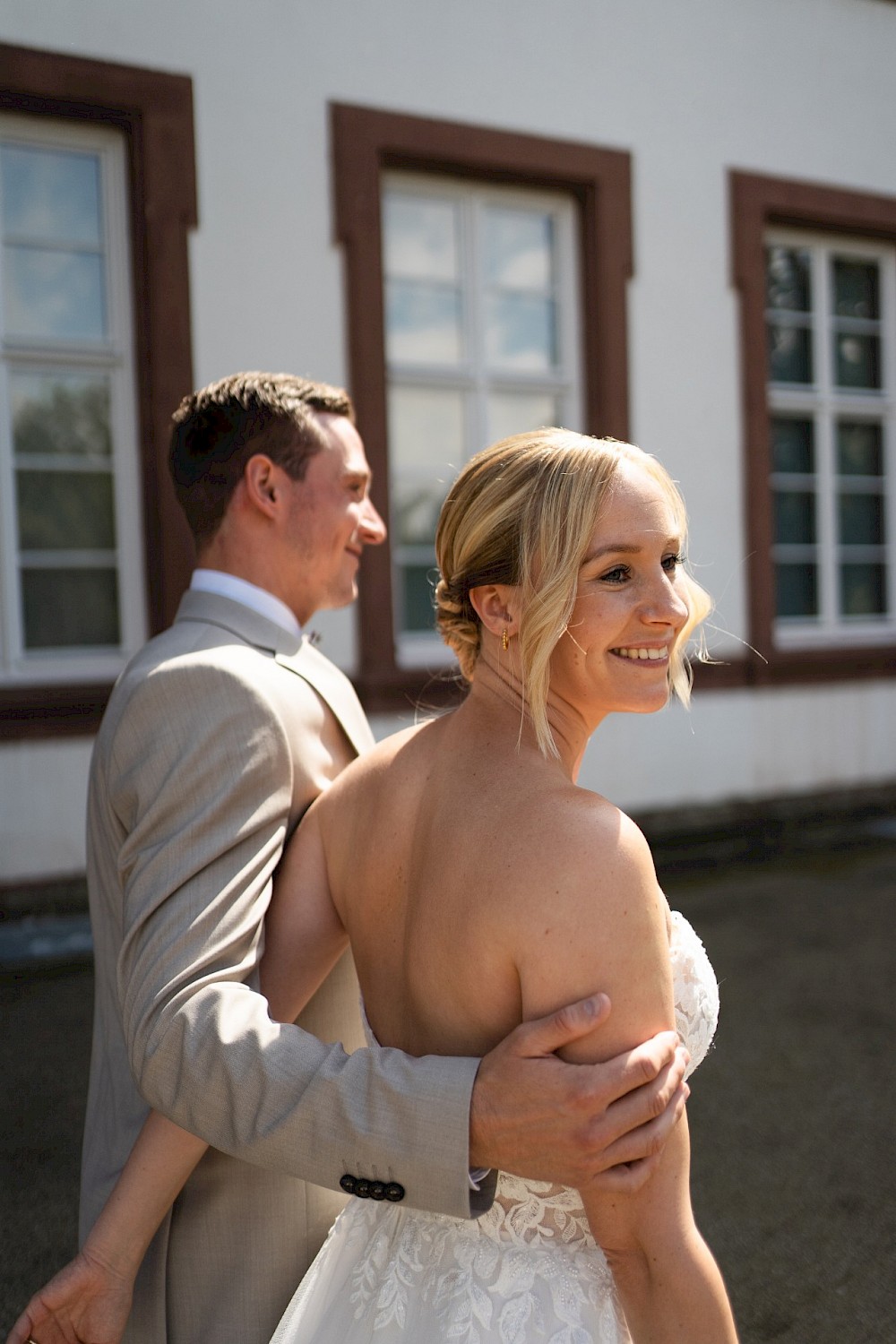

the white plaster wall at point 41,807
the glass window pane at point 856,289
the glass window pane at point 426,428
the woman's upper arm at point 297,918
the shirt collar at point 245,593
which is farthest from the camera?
the glass window pane at point 856,289

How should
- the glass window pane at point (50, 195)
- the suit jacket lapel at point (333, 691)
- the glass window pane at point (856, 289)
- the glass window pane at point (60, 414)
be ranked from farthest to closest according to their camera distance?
the glass window pane at point (856, 289) < the glass window pane at point (60, 414) < the glass window pane at point (50, 195) < the suit jacket lapel at point (333, 691)

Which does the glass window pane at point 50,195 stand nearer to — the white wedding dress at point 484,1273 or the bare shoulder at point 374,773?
the bare shoulder at point 374,773

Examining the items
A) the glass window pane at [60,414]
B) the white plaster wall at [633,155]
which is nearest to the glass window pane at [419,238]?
the white plaster wall at [633,155]

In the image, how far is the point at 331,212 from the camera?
6.46 metres

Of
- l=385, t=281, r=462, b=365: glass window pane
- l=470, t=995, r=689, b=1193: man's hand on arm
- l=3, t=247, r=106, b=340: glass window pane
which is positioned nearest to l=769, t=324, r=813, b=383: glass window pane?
l=385, t=281, r=462, b=365: glass window pane

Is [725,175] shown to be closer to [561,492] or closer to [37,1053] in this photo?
[37,1053]

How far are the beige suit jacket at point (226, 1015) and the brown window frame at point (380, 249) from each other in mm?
4421

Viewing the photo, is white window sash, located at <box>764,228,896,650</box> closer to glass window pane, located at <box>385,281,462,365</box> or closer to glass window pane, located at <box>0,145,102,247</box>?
glass window pane, located at <box>385,281,462,365</box>

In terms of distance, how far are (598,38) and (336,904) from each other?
719cm

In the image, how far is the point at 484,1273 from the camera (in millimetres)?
1371

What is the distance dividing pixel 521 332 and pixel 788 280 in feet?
7.46

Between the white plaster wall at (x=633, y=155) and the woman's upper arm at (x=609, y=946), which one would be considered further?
the white plaster wall at (x=633, y=155)

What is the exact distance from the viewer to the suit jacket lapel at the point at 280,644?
175 cm

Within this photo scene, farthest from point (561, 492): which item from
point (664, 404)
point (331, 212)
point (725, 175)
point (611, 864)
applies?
point (725, 175)
